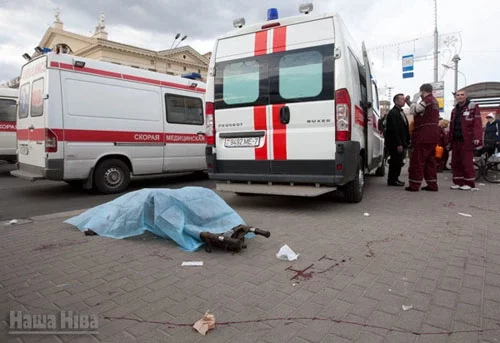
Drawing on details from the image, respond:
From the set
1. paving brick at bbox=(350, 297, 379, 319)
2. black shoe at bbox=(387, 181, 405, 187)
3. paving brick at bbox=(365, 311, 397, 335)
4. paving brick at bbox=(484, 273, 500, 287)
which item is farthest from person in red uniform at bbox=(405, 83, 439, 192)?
paving brick at bbox=(365, 311, 397, 335)

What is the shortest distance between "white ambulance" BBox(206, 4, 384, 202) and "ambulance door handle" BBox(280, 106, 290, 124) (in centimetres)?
1

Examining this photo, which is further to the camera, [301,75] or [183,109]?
[183,109]

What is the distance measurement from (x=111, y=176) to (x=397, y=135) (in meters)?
6.40

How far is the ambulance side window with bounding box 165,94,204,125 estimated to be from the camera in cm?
851

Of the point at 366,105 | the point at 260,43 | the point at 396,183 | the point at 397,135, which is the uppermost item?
the point at 260,43

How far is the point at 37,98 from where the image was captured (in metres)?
6.80

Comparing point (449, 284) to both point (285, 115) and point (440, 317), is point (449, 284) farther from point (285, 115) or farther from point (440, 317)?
point (285, 115)

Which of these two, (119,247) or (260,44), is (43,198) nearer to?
(119,247)

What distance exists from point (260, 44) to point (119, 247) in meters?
3.52

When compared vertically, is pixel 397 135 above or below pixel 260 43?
below

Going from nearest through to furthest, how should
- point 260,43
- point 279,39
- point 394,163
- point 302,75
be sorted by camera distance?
point 302,75 < point 279,39 < point 260,43 < point 394,163

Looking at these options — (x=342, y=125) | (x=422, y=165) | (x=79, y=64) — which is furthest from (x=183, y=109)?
(x=422, y=165)

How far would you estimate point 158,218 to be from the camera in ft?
12.5

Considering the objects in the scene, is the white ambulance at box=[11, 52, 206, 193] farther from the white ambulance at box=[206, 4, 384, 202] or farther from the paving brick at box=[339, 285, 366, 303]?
the paving brick at box=[339, 285, 366, 303]
